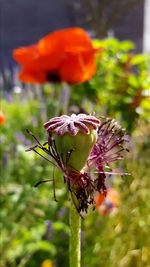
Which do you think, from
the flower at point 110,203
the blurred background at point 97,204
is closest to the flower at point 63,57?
the blurred background at point 97,204

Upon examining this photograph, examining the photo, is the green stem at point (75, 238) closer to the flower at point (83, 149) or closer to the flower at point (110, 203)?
the flower at point (83, 149)

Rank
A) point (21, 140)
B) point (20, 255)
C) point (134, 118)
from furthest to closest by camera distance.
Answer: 1. point (21, 140)
2. point (134, 118)
3. point (20, 255)

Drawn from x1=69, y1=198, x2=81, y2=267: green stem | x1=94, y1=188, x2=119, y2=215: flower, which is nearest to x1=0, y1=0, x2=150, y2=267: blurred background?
x1=94, y1=188, x2=119, y2=215: flower

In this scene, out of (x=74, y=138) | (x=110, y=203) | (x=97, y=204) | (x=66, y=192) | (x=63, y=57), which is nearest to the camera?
(x=74, y=138)

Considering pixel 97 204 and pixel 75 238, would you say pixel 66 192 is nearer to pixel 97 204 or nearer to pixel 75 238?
pixel 97 204

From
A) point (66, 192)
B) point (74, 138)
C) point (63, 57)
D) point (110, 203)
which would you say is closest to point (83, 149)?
point (74, 138)

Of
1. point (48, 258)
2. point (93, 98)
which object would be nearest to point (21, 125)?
point (93, 98)

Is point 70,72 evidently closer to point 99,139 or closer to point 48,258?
point 48,258

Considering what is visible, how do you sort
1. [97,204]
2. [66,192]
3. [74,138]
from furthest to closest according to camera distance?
[66,192]
[97,204]
[74,138]
